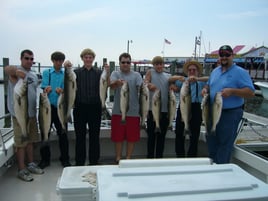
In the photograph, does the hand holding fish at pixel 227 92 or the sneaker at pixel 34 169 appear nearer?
the hand holding fish at pixel 227 92

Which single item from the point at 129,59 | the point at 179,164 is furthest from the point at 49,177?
the point at 179,164

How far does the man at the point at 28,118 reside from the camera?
13.0ft

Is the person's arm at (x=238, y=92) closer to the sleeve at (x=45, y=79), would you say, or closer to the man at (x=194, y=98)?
the man at (x=194, y=98)

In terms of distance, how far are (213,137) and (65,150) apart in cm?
237

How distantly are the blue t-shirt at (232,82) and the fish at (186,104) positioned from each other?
16.4 inches

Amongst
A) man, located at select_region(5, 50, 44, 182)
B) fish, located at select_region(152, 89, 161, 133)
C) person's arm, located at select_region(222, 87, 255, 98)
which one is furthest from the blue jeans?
man, located at select_region(5, 50, 44, 182)

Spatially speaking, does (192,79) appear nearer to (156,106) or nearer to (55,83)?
(156,106)

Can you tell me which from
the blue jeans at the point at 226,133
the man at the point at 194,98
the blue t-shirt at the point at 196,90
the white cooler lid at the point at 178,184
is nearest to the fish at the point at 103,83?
the man at the point at 194,98

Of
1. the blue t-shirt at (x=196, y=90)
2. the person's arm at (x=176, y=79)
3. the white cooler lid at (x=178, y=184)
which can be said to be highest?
the person's arm at (x=176, y=79)

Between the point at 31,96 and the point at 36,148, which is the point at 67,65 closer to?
the point at 31,96

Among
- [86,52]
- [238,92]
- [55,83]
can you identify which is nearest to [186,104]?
[238,92]

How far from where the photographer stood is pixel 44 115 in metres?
4.18

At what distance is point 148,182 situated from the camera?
1.67 meters

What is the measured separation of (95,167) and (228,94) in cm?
201
